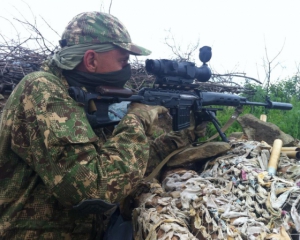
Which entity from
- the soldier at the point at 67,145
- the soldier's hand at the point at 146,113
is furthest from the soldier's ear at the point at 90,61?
the soldier's hand at the point at 146,113

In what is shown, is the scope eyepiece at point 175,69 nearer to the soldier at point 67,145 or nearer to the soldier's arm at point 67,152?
the soldier at point 67,145

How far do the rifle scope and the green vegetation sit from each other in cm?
159

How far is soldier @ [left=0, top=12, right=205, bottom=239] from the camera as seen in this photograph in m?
1.63

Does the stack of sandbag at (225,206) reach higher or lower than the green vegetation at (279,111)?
lower

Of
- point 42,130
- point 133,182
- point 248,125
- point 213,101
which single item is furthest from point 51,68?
point 248,125

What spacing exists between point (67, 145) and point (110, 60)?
62 cm

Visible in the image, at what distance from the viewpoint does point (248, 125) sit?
394 cm

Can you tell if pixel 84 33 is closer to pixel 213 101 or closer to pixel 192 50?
pixel 213 101

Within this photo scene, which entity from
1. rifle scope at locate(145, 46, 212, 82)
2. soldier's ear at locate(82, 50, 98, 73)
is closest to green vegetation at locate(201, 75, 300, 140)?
rifle scope at locate(145, 46, 212, 82)

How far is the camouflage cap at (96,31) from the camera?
1.92 metres

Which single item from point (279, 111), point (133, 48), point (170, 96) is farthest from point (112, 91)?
point (279, 111)

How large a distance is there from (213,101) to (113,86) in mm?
1433

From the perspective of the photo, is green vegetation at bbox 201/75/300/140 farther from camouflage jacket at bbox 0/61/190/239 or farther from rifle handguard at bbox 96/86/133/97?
camouflage jacket at bbox 0/61/190/239

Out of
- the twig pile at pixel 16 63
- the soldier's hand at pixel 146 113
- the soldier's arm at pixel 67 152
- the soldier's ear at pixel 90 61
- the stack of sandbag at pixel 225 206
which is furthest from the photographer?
the twig pile at pixel 16 63
